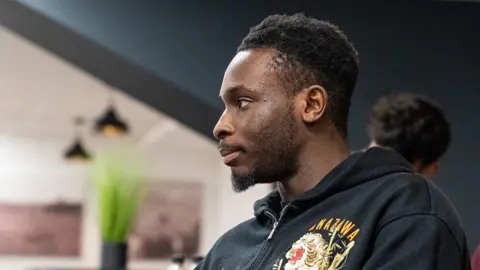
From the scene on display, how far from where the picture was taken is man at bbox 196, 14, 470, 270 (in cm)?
108

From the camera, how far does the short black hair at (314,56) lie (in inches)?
46.6

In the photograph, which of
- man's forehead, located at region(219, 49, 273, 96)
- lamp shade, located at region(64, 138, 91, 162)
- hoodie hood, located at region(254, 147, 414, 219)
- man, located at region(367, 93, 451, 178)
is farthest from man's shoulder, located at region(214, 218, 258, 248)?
lamp shade, located at region(64, 138, 91, 162)

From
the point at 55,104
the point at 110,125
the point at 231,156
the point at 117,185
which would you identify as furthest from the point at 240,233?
the point at 55,104

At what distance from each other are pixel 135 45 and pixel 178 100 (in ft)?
0.74

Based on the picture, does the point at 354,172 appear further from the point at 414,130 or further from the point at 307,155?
the point at 414,130

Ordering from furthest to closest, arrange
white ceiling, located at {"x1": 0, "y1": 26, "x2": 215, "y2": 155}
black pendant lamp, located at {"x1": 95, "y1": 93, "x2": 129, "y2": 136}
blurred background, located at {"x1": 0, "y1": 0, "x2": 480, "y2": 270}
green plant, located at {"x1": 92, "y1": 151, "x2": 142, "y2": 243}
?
black pendant lamp, located at {"x1": 95, "y1": 93, "x2": 129, "y2": 136}, white ceiling, located at {"x1": 0, "y1": 26, "x2": 215, "y2": 155}, green plant, located at {"x1": 92, "y1": 151, "x2": 142, "y2": 243}, blurred background, located at {"x1": 0, "y1": 0, "x2": 480, "y2": 270}

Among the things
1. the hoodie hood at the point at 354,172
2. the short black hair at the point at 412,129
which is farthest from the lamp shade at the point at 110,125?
the hoodie hood at the point at 354,172

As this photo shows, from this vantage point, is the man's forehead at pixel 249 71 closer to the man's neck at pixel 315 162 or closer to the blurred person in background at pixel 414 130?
the man's neck at pixel 315 162

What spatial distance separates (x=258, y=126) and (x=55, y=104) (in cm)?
549

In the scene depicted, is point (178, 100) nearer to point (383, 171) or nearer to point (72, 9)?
point (72, 9)

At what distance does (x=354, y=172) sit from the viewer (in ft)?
3.83

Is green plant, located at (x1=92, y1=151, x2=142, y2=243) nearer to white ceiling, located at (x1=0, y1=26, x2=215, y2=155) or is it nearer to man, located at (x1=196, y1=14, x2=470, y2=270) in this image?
white ceiling, located at (x1=0, y1=26, x2=215, y2=155)

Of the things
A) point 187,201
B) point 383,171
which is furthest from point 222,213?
point 383,171

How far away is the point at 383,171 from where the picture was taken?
1161mm
